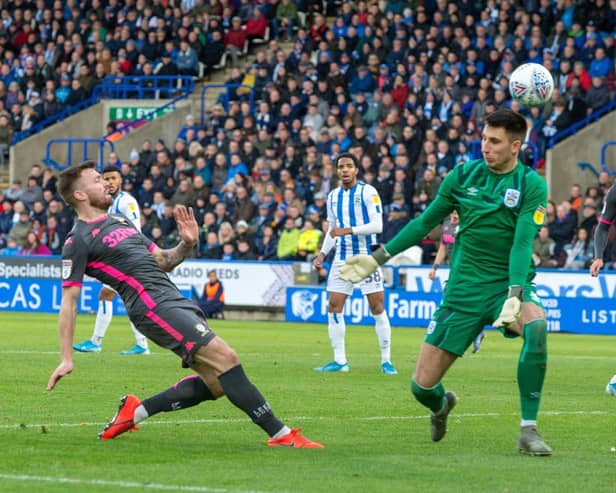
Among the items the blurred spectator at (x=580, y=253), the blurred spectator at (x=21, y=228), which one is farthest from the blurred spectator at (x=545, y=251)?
the blurred spectator at (x=21, y=228)

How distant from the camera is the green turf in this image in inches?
313

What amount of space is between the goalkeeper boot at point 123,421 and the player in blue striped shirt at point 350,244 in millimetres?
7033

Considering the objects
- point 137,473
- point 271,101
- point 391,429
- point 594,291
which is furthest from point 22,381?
point 271,101

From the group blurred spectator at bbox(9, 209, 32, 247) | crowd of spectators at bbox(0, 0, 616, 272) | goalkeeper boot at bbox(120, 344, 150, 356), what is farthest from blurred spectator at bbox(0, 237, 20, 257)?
goalkeeper boot at bbox(120, 344, 150, 356)

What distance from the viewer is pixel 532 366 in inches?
362

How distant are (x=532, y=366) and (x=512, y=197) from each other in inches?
44.7

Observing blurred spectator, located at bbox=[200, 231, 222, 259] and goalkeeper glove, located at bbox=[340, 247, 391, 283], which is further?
blurred spectator, located at bbox=[200, 231, 222, 259]

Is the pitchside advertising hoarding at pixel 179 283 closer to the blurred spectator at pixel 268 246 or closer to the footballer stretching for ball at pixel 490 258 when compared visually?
the blurred spectator at pixel 268 246

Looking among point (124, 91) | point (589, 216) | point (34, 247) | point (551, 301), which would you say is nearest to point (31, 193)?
point (34, 247)

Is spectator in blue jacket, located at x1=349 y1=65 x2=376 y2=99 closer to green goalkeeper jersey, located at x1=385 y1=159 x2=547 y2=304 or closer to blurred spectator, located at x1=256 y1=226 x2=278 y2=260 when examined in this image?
blurred spectator, located at x1=256 y1=226 x2=278 y2=260

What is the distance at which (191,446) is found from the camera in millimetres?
9430

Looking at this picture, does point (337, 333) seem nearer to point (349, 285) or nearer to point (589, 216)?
point (349, 285)

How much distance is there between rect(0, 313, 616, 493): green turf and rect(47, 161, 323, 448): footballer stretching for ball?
0.25m

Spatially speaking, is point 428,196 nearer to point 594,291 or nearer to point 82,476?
point 594,291
